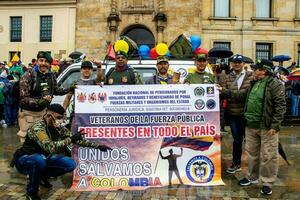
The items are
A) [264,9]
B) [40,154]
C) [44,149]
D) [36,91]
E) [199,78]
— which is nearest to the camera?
Answer: [44,149]

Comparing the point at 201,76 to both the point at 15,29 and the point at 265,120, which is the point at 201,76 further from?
the point at 15,29

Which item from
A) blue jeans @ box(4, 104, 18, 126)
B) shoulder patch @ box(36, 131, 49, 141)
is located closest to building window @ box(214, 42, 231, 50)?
blue jeans @ box(4, 104, 18, 126)

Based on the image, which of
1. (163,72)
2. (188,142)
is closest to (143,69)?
(163,72)

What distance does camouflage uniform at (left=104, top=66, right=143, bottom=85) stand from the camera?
24.3ft

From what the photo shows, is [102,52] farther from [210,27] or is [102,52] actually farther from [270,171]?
[270,171]

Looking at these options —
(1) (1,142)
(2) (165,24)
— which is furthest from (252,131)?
(2) (165,24)

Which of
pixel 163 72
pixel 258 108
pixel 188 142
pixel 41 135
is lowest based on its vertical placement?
pixel 188 142

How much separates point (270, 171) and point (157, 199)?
73.6 inches

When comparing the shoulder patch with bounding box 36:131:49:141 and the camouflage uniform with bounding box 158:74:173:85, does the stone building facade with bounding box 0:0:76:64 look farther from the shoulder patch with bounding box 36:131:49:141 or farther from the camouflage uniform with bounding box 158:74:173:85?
the shoulder patch with bounding box 36:131:49:141

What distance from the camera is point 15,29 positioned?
105ft

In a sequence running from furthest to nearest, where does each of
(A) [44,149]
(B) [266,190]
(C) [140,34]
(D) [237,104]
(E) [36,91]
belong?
(C) [140,34] → (D) [237,104] → (E) [36,91] → (B) [266,190] → (A) [44,149]

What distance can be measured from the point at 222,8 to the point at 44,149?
87.7 feet

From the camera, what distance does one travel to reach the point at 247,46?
30219 millimetres

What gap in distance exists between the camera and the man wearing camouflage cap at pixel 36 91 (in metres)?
7.25
